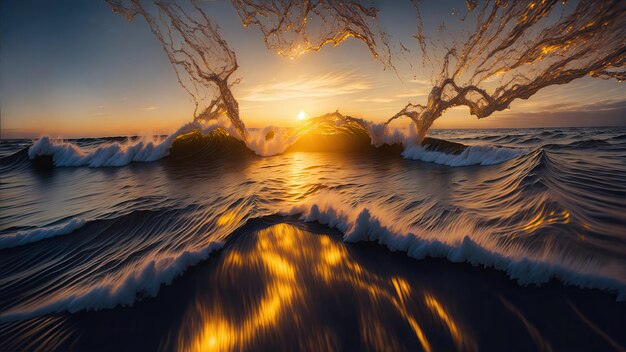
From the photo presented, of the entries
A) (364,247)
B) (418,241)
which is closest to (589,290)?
(418,241)

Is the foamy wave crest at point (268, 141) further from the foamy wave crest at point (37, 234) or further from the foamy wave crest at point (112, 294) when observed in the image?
the foamy wave crest at point (112, 294)

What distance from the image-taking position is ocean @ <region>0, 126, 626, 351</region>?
1.88 m

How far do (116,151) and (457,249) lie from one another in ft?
46.8

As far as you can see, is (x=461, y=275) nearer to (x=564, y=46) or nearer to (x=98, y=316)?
(x=98, y=316)

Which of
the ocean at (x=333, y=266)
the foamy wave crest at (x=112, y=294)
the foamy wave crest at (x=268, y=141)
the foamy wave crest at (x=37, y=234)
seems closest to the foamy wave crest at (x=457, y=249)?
the ocean at (x=333, y=266)

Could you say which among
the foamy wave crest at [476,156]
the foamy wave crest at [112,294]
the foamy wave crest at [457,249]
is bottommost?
the foamy wave crest at [112,294]

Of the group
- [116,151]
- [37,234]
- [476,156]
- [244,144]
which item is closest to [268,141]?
[244,144]

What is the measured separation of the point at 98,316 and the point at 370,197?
4.15 m

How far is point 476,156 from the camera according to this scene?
25.8 feet

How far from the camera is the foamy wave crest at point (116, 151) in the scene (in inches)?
453

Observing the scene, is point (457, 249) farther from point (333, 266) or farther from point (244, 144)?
point (244, 144)

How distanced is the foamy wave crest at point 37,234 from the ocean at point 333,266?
3 cm

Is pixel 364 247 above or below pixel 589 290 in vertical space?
below

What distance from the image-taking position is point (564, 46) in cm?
573
